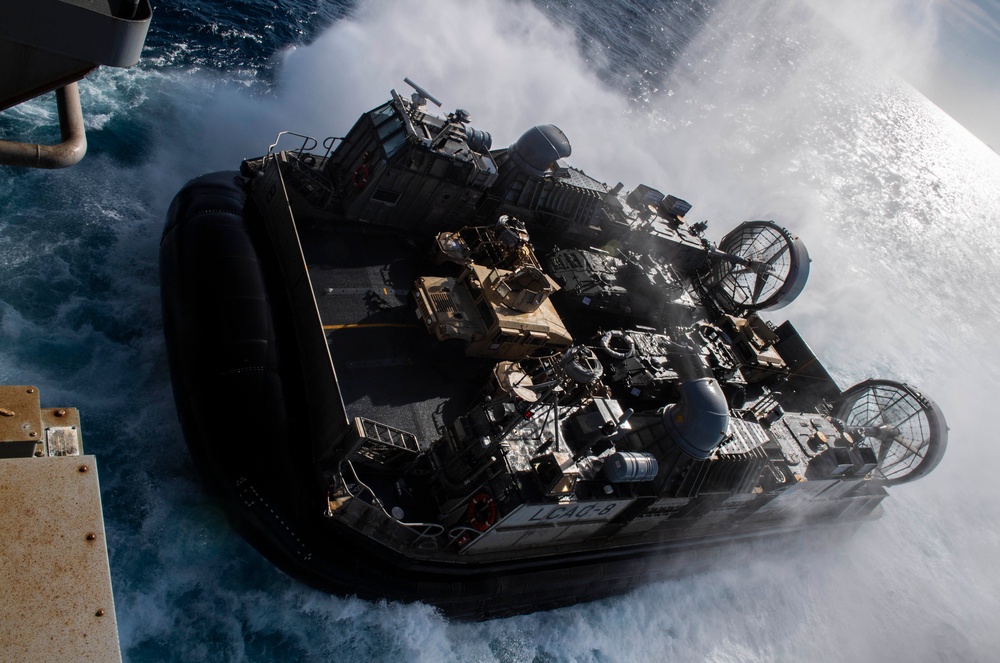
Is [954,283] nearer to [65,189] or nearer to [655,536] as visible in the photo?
[655,536]

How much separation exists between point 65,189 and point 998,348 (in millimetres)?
47220

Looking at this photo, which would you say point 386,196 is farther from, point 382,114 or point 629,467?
point 629,467

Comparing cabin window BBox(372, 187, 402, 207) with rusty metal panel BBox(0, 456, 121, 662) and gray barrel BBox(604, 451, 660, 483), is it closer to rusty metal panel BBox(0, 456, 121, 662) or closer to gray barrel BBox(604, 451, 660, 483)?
gray barrel BBox(604, 451, 660, 483)

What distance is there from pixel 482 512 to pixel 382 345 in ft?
15.9

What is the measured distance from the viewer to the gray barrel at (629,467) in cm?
1289

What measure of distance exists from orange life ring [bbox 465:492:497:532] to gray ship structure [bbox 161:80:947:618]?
0.15ft

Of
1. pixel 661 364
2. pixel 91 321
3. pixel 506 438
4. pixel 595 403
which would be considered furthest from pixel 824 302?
pixel 91 321

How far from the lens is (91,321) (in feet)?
48.3

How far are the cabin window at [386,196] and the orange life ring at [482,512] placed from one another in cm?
842

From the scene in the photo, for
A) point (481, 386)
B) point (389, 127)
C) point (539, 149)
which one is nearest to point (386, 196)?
point (389, 127)

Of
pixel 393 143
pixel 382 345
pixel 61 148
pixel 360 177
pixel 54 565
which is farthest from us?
pixel 360 177

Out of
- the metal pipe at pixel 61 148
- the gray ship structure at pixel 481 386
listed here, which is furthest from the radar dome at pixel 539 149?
the metal pipe at pixel 61 148

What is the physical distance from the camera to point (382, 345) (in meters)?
14.9

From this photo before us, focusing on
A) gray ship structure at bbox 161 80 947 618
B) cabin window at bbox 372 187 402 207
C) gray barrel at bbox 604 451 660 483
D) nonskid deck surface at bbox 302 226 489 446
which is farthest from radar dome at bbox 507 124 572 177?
gray barrel at bbox 604 451 660 483
